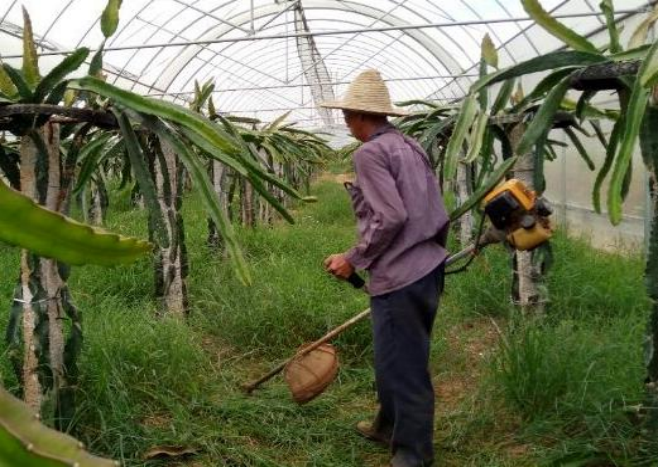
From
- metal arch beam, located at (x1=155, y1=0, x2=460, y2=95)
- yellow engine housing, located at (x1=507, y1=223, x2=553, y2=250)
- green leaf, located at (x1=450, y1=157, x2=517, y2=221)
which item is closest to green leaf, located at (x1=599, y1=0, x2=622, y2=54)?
green leaf, located at (x1=450, y1=157, x2=517, y2=221)

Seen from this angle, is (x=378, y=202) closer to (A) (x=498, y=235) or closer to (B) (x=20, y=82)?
(A) (x=498, y=235)

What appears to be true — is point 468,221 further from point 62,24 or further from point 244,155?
point 62,24

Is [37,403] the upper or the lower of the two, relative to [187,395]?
upper

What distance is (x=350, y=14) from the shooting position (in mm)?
11578

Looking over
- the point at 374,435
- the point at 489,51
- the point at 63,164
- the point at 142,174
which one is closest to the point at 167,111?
the point at 142,174

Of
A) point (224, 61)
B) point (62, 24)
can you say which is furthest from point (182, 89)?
point (62, 24)

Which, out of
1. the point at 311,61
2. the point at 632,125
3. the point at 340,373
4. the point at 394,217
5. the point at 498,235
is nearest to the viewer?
the point at 632,125

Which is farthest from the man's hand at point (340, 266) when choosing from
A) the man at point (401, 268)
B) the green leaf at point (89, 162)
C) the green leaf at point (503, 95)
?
the green leaf at point (503, 95)

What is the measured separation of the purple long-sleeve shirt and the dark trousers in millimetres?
47

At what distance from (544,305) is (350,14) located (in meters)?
9.80

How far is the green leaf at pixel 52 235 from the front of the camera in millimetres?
560

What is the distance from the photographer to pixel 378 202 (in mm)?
1841

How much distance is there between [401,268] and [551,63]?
2.28 feet

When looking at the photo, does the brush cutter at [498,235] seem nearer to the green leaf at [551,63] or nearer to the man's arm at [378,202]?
the man's arm at [378,202]
